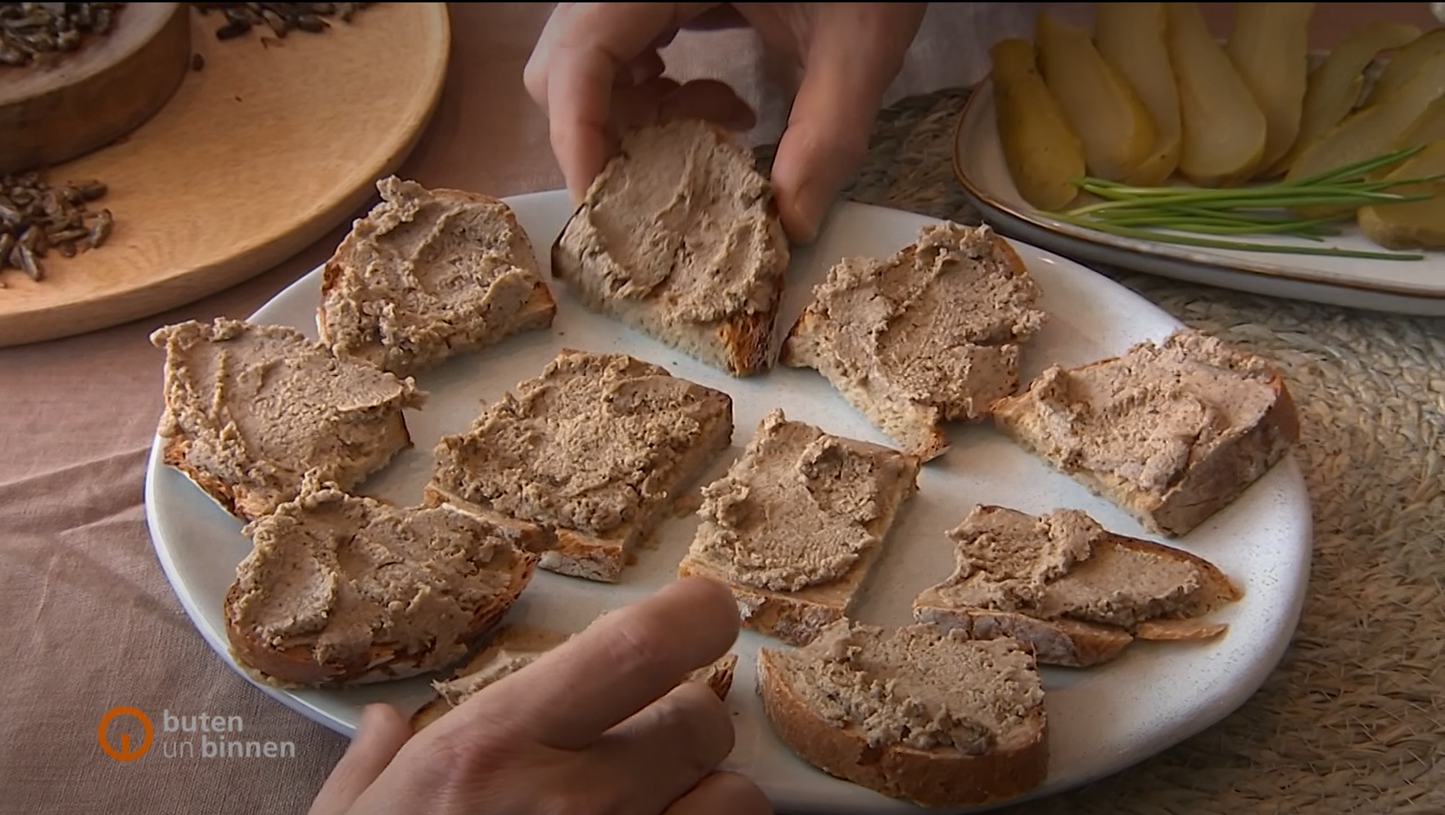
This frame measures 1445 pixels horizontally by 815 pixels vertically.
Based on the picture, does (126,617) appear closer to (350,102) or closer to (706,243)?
(706,243)

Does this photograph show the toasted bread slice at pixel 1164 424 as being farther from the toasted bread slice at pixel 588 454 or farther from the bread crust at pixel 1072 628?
the toasted bread slice at pixel 588 454

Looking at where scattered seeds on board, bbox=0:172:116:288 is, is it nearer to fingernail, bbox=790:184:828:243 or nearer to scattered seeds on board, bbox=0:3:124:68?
scattered seeds on board, bbox=0:3:124:68

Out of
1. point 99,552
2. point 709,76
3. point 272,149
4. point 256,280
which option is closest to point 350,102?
point 272,149

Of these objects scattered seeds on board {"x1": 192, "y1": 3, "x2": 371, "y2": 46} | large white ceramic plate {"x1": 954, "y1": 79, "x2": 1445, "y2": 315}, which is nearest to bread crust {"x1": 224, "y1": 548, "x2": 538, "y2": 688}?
large white ceramic plate {"x1": 954, "y1": 79, "x2": 1445, "y2": 315}

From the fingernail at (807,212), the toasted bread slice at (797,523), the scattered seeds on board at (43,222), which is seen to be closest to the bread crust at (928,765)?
the toasted bread slice at (797,523)

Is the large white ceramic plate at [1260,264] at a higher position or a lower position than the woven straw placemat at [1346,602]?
higher
